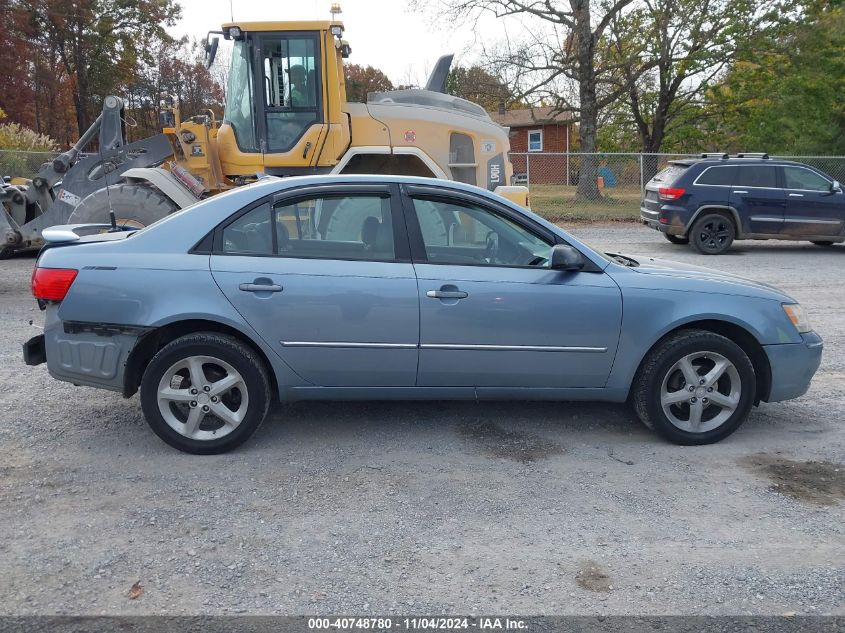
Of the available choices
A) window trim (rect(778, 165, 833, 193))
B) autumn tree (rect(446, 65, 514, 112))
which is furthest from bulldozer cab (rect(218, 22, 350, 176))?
autumn tree (rect(446, 65, 514, 112))

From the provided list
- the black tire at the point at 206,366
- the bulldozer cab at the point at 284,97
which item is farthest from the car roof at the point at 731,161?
the black tire at the point at 206,366

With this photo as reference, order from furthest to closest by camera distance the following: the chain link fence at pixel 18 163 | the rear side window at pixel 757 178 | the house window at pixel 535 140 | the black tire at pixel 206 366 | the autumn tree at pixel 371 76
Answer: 1. the autumn tree at pixel 371 76
2. the house window at pixel 535 140
3. the chain link fence at pixel 18 163
4. the rear side window at pixel 757 178
5. the black tire at pixel 206 366

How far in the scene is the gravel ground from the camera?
10.4 feet

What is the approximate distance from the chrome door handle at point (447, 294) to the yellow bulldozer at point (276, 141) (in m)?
5.23

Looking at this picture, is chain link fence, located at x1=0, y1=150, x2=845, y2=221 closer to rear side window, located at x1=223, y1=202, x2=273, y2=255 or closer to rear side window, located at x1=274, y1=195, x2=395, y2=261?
rear side window, located at x1=274, y1=195, x2=395, y2=261

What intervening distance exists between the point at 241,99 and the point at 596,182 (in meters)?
14.0

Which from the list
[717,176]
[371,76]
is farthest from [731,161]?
[371,76]

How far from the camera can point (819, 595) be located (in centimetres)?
316

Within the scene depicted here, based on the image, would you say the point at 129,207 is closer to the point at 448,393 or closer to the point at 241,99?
the point at 241,99

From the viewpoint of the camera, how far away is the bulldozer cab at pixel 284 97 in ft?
32.1

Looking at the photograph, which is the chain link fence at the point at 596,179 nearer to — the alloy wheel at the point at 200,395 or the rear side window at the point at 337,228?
the rear side window at the point at 337,228

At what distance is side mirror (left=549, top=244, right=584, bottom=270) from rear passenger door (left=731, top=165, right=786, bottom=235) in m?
11.1

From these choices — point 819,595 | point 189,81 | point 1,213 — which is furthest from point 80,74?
point 819,595

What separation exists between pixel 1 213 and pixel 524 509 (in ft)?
31.2
